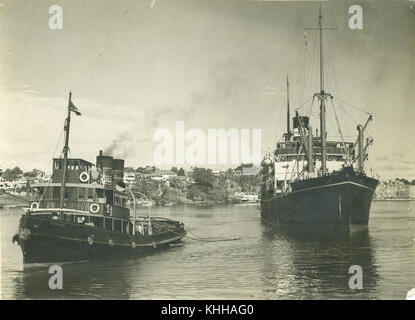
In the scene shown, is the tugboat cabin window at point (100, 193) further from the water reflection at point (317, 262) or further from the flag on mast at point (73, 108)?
the water reflection at point (317, 262)

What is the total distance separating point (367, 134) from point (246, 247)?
25.4 feet

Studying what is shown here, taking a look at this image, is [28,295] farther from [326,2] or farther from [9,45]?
[326,2]

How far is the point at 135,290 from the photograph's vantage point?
14.2 m

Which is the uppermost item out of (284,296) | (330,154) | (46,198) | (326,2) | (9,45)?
(326,2)

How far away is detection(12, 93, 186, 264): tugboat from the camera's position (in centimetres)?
1625

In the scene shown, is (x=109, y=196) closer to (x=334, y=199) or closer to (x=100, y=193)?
(x=100, y=193)

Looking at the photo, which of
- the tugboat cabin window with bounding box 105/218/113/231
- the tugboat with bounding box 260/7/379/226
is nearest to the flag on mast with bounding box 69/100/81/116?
the tugboat cabin window with bounding box 105/218/113/231

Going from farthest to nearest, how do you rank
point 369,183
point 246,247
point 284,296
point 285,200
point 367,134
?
point 285,200, point 369,183, point 246,247, point 367,134, point 284,296

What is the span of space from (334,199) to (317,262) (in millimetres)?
9215

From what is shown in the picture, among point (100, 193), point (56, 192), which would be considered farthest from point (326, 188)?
point (56, 192)

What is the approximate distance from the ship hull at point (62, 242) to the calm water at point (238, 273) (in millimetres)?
401

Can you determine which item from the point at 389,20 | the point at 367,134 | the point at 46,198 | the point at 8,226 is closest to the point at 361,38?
the point at 389,20

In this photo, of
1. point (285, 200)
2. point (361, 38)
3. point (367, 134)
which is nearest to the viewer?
point (361, 38)

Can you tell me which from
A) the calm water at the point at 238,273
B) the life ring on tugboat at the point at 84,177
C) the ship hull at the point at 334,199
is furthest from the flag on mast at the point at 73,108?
the ship hull at the point at 334,199
